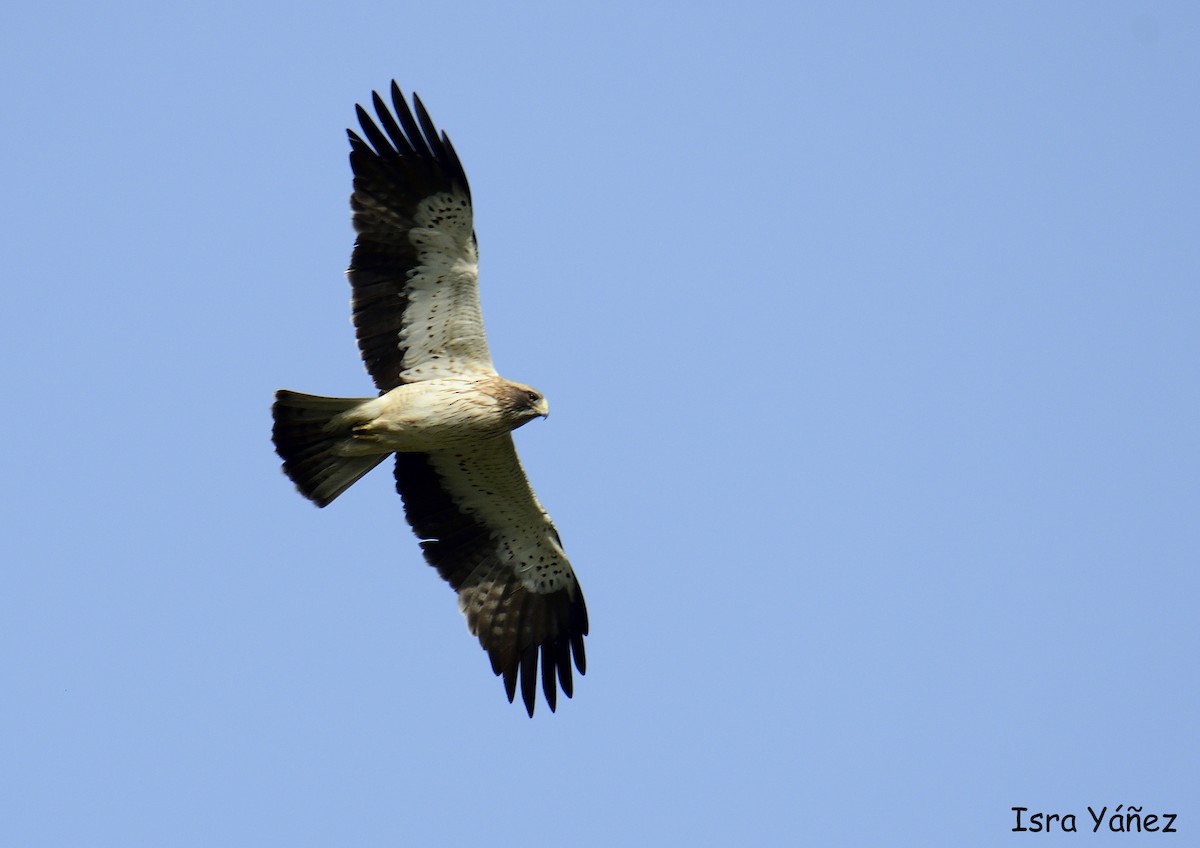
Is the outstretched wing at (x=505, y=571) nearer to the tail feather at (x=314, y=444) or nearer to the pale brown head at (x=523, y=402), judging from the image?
the tail feather at (x=314, y=444)

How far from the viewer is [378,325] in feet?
37.6

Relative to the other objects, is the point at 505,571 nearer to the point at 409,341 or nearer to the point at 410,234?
the point at 409,341

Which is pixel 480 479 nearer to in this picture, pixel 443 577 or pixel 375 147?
pixel 443 577

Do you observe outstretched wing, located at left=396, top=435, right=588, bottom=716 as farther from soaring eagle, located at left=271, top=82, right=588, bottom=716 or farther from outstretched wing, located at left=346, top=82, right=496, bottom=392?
outstretched wing, located at left=346, top=82, right=496, bottom=392

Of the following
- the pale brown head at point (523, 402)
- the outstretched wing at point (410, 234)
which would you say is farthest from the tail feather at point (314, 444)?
the pale brown head at point (523, 402)

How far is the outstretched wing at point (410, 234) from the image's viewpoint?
11281mm

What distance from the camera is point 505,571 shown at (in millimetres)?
12695

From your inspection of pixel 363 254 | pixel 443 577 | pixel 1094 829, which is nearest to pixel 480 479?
pixel 443 577

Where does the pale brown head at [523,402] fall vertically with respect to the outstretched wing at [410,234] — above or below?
below

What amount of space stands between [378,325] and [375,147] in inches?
52.4

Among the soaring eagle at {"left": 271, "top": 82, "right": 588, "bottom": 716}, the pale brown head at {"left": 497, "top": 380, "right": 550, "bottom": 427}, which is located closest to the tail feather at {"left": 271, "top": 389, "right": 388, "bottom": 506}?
the soaring eagle at {"left": 271, "top": 82, "right": 588, "bottom": 716}

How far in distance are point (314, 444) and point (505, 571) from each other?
2.07 metres

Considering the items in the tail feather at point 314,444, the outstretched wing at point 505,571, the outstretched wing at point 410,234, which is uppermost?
the outstretched wing at point 410,234

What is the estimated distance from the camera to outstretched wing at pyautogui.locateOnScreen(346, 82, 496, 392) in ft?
37.0
